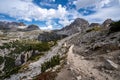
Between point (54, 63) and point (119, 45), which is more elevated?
point (119, 45)

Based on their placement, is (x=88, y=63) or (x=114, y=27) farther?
(x=114, y=27)

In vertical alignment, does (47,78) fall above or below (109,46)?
below

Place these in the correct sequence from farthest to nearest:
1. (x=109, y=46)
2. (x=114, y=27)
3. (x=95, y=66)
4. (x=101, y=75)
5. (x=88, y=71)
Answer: (x=114, y=27) → (x=109, y=46) → (x=95, y=66) → (x=88, y=71) → (x=101, y=75)

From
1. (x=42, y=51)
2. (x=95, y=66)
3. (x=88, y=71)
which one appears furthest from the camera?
(x=42, y=51)

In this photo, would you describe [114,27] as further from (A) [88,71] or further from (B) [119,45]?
(A) [88,71]

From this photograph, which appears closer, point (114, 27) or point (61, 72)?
point (61, 72)

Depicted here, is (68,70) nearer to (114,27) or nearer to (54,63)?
(54,63)

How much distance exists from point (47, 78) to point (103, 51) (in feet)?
42.4

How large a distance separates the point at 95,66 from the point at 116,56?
4.02 m

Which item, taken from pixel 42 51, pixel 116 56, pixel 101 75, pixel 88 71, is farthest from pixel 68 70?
pixel 42 51

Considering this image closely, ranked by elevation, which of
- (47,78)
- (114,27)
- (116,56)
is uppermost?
(114,27)

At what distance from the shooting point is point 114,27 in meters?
45.1

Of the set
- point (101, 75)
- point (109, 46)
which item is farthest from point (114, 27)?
point (101, 75)

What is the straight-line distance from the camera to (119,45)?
1148 inches
